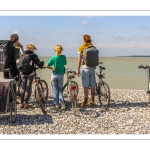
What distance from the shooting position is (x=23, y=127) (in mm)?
6828

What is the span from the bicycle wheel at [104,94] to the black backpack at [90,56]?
622mm

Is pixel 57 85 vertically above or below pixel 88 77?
below

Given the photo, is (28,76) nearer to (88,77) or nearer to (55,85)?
(55,85)

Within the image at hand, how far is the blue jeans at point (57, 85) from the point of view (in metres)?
8.20

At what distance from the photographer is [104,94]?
28.1 ft

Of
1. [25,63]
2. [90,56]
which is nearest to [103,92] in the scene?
[90,56]

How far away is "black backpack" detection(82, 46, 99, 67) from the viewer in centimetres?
841

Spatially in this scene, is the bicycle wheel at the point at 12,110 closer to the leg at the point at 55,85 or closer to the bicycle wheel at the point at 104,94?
the leg at the point at 55,85

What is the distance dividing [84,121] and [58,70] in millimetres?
1598

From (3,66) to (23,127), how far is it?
2211 mm

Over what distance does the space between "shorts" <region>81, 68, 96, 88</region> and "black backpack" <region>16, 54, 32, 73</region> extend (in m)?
1.51

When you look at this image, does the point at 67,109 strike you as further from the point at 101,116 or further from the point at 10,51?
the point at 10,51

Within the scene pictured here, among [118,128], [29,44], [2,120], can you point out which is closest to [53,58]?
[29,44]

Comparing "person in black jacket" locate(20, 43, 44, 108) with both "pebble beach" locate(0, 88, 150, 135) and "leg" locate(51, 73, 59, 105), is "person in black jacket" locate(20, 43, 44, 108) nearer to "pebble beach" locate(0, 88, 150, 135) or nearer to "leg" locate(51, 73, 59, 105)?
"pebble beach" locate(0, 88, 150, 135)
